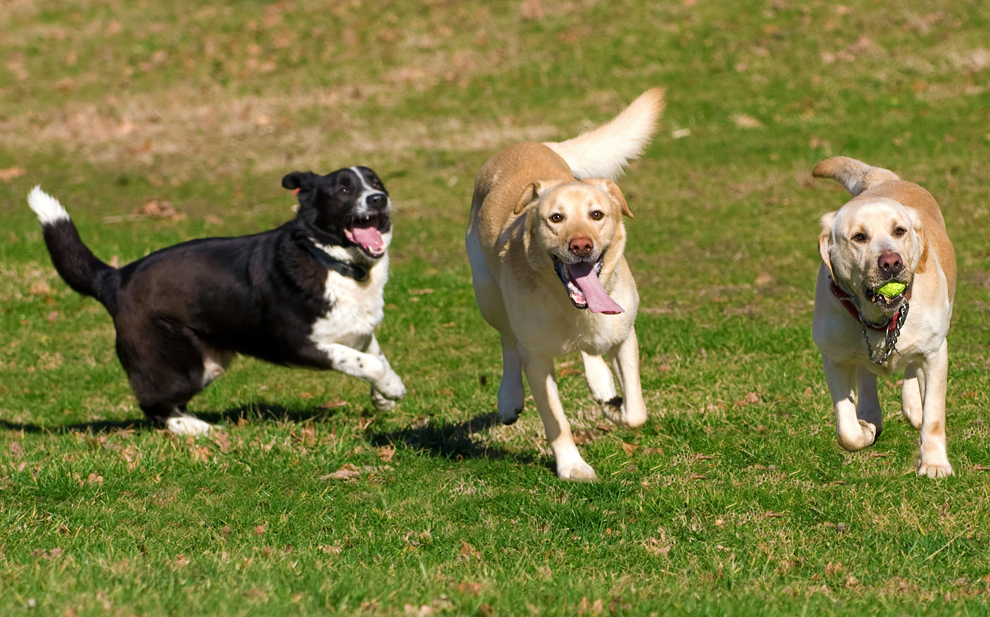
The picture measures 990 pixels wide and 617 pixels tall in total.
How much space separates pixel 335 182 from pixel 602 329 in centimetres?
244

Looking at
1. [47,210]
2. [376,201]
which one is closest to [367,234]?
[376,201]

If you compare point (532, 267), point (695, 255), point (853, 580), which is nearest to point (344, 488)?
point (532, 267)

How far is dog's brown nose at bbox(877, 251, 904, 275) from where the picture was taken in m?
5.00

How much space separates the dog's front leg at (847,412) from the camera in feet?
18.0

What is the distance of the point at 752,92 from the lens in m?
17.3

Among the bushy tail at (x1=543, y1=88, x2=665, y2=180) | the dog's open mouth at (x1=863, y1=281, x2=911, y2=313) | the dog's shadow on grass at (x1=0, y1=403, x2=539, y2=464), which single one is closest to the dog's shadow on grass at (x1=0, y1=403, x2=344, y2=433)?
the dog's shadow on grass at (x1=0, y1=403, x2=539, y2=464)

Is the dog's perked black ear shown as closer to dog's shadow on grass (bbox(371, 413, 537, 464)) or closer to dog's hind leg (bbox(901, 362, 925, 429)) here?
dog's shadow on grass (bbox(371, 413, 537, 464))

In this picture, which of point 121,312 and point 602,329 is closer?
point 602,329

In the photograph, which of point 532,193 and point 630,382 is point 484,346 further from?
point 532,193

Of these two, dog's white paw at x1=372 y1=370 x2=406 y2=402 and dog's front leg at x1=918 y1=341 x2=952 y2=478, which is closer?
dog's front leg at x1=918 y1=341 x2=952 y2=478

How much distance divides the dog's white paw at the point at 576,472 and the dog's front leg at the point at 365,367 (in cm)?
167

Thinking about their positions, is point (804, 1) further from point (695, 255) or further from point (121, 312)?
point (121, 312)

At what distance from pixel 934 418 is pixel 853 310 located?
2.30 ft

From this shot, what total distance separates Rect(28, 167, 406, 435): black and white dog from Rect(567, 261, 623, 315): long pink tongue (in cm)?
209
